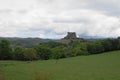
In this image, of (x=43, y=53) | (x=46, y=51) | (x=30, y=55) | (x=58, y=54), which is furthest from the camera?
(x=43, y=53)

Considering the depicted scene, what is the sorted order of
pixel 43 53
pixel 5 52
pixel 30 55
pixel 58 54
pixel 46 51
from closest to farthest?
pixel 5 52 < pixel 30 55 < pixel 58 54 < pixel 46 51 < pixel 43 53

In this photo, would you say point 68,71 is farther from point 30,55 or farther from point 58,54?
point 58,54

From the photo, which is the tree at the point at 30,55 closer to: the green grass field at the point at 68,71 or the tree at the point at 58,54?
the tree at the point at 58,54

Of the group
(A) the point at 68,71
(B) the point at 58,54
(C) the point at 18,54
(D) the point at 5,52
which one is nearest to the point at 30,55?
(C) the point at 18,54

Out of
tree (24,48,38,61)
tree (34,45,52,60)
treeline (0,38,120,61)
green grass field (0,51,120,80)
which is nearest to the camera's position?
green grass field (0,51,120,80)

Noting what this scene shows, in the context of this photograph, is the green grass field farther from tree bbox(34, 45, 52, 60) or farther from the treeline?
tree bbox(34, 45, 52, 60)

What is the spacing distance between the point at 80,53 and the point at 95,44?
754cm

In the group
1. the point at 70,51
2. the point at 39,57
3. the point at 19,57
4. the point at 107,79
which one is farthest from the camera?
the point at 70,51

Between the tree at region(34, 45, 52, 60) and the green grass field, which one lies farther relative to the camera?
the tree at region(34, 45, 52, 60)

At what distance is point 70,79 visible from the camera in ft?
93.3

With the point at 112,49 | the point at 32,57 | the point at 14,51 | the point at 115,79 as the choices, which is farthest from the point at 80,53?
the point at 115,79

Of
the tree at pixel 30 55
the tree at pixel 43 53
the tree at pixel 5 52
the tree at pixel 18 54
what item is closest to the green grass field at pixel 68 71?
the tree at pixel 5 52

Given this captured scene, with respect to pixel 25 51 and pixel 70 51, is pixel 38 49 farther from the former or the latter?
pixel 70 51

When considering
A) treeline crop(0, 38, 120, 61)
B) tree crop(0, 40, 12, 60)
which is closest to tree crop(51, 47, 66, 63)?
treeline crop(0, 38, 120, 61)
